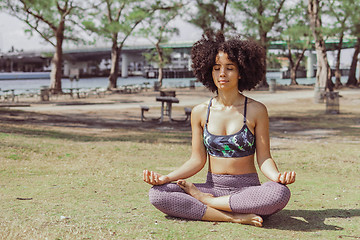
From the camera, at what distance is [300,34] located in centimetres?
5209

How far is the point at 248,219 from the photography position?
14.7 ft

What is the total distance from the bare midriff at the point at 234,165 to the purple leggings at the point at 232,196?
0.12 ft

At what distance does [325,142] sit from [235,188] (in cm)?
872

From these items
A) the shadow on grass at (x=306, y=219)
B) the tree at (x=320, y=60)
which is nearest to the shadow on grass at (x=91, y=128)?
the shadow on grass at (x=306, y=219)

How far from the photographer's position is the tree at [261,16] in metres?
49.3

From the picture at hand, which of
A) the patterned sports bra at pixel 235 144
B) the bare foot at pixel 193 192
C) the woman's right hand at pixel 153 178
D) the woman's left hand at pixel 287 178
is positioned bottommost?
the bare foot at pixel 193 192

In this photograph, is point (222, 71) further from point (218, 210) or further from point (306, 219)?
point (306, 219)

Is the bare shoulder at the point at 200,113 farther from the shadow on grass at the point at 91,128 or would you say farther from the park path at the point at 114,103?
the park path at the point at 114,103

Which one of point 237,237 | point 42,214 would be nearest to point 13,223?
point 42,214

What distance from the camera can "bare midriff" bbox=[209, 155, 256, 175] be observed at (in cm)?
467

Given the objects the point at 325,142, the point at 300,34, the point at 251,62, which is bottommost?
the point at 325,142

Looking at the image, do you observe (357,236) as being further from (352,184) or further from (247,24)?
(247,24)

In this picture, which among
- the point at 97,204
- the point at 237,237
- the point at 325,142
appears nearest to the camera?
the point at 237,237

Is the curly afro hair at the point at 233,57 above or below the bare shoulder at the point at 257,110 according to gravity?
above
